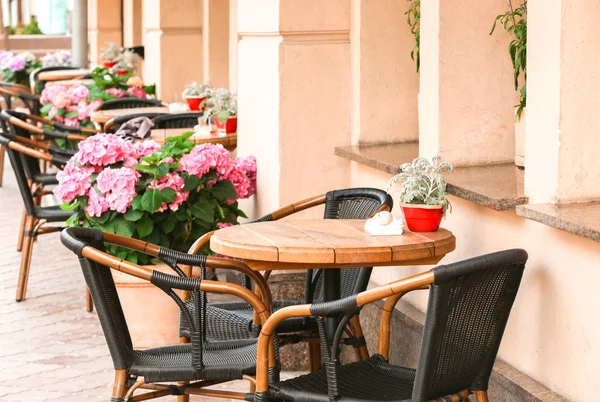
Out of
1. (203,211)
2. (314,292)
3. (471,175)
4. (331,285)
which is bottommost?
(314,292)

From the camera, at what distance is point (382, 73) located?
17.5 ft

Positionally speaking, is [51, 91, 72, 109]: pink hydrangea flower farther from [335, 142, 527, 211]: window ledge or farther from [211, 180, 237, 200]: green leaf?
[335, 142, 527, 211]: window ledge

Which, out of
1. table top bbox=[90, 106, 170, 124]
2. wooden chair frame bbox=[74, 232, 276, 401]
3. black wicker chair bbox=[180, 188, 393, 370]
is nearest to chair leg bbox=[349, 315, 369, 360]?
black wicker chair bbox=[180, 188, 393, 370]

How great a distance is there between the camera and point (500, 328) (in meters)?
3.26

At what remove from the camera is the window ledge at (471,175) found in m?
3.82

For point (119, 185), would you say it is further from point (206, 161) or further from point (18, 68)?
point (18, 68)

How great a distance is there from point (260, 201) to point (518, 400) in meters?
2.18

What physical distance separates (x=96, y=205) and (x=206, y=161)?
1.79 ft

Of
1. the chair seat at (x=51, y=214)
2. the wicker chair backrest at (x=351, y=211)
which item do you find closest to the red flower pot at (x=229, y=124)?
the chair seat at (x=51, y=214)

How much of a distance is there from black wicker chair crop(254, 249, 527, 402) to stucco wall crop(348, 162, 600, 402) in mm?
304

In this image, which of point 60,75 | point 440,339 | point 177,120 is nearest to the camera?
point 440,339

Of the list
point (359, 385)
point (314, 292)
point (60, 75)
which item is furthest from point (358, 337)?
point (60, 75)

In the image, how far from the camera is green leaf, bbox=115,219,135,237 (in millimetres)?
5102

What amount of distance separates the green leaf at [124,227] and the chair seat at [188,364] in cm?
144
